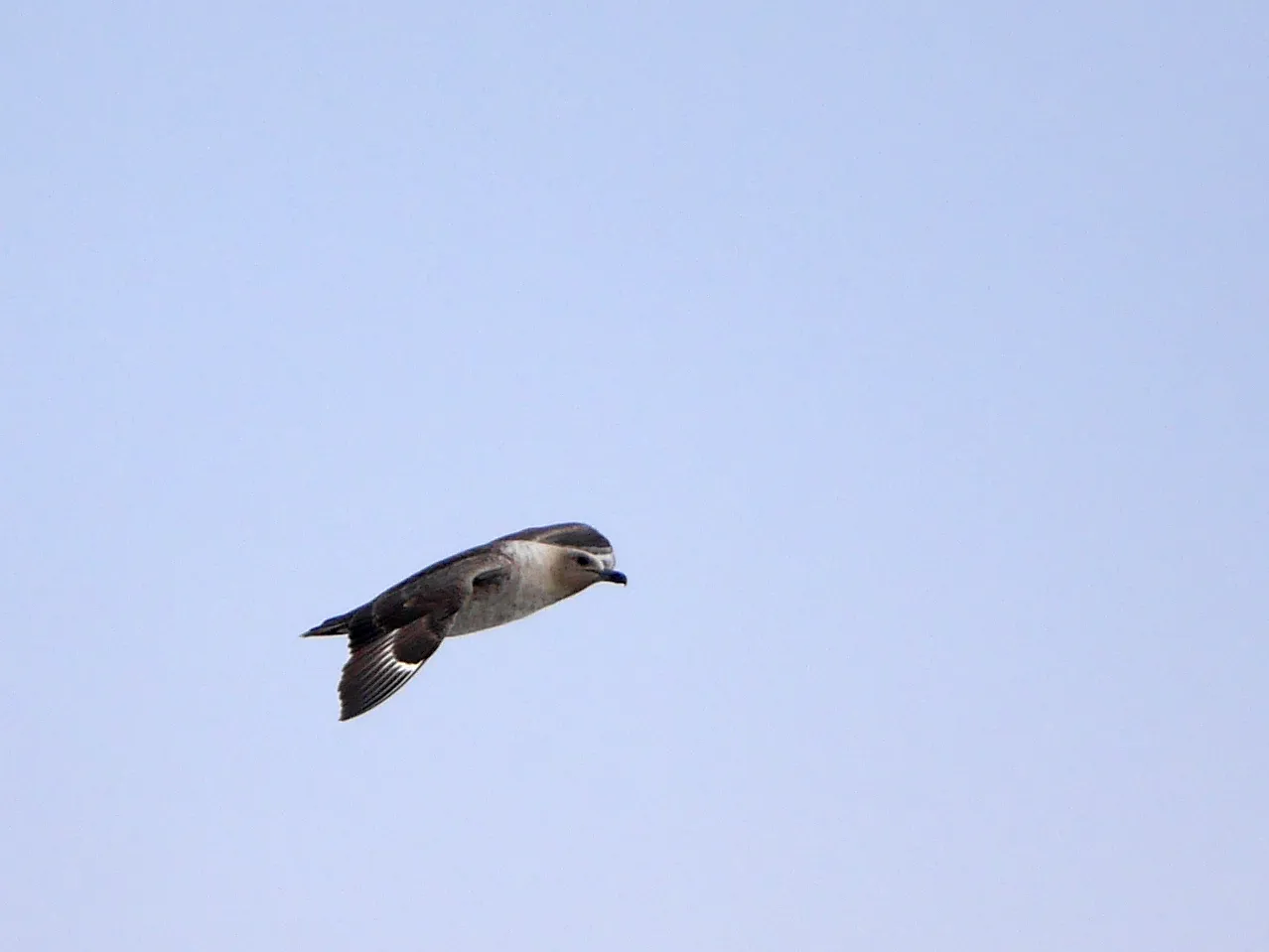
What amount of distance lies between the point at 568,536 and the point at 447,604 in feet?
12.5

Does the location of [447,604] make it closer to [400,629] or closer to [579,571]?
[400,629]

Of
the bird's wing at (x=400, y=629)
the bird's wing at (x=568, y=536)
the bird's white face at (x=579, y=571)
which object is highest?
the bird's wing at (x=568, y=536)

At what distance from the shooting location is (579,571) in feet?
64.6

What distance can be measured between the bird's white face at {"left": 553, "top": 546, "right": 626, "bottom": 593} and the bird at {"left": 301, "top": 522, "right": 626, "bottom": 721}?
0.04 ft

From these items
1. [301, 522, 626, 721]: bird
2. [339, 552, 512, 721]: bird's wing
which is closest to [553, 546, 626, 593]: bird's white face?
[301, 522, 626, 721]: bird

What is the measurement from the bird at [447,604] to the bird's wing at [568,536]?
23cm

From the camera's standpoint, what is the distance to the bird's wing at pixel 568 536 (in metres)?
21.1

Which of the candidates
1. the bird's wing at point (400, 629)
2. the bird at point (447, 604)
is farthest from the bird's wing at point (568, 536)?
the bird's wing at point (400, 629)

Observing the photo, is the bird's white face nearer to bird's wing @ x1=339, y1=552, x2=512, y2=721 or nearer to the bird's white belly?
the bird's white belly

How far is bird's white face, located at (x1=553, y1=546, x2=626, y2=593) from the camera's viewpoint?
1962cm

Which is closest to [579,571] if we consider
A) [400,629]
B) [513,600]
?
[513,600]

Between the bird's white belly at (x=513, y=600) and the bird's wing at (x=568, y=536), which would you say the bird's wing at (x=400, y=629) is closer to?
the bird's white belly at (x=513, y=600)

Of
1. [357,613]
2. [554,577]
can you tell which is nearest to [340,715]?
[357,613]

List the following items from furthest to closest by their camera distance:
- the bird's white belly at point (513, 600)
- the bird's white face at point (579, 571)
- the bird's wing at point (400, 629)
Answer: the bird's white face at point (579, 571)
the bird's white belly at point (513, 600)
the bird's wing at point (400, 629)
